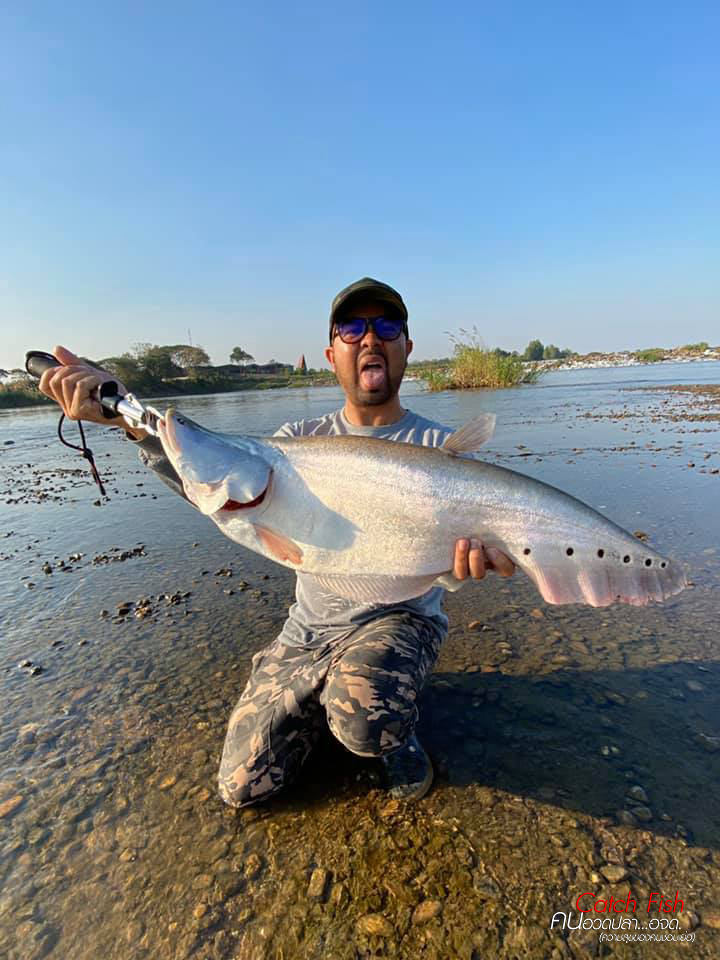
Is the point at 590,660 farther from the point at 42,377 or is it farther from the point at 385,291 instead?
the point at 42,377

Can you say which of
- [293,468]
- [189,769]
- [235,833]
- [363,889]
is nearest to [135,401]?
[293,468]

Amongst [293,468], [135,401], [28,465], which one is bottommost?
[28,465]

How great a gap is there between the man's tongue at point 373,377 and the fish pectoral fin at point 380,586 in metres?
1.49

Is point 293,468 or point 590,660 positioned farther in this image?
point 590,660

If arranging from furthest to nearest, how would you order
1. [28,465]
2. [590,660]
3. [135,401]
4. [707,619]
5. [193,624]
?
[28,465] → [193,624] → [707,619] → [590,660] → [135,401]

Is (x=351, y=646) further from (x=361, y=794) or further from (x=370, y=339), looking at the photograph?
(x=370, y=339)

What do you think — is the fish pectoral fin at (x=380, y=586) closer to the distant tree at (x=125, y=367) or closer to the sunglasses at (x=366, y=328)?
the sunglasses at (x=366, y=328)

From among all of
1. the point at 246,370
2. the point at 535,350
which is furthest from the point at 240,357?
the point at 535,350

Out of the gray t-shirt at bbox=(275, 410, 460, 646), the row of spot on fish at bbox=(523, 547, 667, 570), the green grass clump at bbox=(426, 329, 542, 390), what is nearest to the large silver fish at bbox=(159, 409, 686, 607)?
the row of spot on fish at bbox=(523, 547, 667, 570)

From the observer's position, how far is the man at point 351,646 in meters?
2.54

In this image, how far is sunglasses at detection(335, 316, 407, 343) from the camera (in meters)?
3.62

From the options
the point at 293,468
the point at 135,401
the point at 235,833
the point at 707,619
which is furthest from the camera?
the point at 707,619

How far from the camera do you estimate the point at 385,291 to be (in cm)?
361

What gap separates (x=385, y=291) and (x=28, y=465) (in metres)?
14.2
